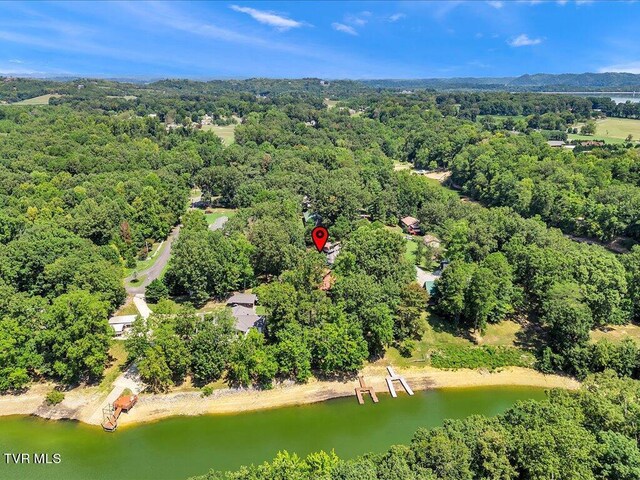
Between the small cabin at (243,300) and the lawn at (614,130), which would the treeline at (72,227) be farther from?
the lawn at (614,130)

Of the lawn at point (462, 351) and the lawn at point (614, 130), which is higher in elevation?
the lawn at point (614, 130)

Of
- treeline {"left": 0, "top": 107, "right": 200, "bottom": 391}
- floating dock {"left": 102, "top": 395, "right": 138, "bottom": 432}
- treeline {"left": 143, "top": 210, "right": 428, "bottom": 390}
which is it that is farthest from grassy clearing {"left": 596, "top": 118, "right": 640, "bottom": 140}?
floating dock {"left": 102, "top": 395, "right": 138, "bottom": 432}

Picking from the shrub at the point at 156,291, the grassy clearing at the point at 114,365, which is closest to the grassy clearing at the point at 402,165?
the shrub at the point at 156,291

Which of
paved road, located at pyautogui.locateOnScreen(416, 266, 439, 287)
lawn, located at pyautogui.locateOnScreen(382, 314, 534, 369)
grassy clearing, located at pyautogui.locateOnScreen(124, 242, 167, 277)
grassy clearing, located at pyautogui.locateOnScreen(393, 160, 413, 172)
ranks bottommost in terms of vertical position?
lawn, located at pyautogui.locateOnScreen(382, 314, 534, 369)

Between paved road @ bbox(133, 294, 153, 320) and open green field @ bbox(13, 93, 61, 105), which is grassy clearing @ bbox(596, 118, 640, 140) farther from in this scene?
open green field @ bbox(13, 93, 61, 105)

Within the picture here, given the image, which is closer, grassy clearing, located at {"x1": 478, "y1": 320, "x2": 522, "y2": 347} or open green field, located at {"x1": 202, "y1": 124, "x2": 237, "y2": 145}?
grassy clearing, located at {"x1": 478, "y1": 320, "x2": 522, "y2": 347}

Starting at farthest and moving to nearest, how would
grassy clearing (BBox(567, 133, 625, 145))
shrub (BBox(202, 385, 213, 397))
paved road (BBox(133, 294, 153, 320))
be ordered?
grassy clearing (BBox(567, 133, 625, 145)) < paved road (BBox(133, 294, 153, 320)) < shrub (BBox(202, 385, 213, 397))

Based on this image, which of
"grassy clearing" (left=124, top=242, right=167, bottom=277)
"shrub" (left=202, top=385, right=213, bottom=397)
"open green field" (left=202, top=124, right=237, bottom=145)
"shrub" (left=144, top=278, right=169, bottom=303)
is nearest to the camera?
"shrub" (left=202, top=385, right=213, bottom=397)

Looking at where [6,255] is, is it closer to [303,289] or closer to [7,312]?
[7,312]
